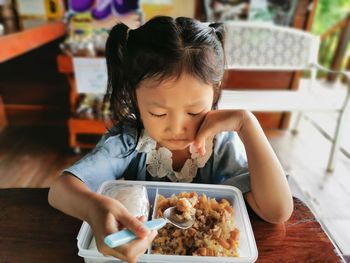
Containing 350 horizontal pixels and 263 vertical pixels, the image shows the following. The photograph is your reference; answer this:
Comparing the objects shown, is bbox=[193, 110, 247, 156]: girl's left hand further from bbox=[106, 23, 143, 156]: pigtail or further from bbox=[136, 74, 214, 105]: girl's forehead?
bbox=[106, 23, 143, 156]: pigtail

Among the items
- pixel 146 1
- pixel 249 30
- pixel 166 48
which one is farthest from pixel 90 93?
pixel 166 48

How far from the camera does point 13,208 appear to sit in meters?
0.67

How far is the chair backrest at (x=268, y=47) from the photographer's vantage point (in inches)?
91.5

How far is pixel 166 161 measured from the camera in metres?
0.87

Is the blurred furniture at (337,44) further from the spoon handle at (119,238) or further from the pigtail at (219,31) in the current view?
the spoon handle at (119,238)

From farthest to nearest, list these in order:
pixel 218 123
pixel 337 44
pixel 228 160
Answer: pixel 337 44, pixel 228 160, pixel 218 123

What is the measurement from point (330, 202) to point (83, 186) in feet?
5.56

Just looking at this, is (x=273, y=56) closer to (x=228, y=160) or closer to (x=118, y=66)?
(x=228, y=160)

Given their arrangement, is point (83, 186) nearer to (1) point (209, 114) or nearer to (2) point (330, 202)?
(1) point (209, 114)

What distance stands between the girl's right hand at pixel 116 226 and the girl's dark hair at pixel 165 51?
0.28 m

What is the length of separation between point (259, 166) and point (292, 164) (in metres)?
1.72

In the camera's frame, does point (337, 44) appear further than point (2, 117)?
Yes

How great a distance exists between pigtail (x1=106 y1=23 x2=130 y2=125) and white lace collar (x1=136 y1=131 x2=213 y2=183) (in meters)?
0.10

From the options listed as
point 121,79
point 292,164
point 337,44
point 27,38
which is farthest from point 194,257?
point 337,44
